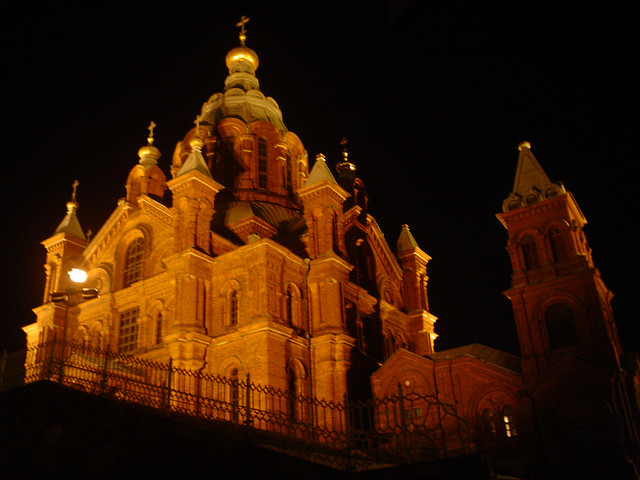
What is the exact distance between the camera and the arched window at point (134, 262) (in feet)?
105

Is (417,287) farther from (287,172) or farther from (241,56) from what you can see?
(241,56)

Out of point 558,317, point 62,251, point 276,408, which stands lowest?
point 276,408

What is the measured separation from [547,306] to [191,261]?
14523mm

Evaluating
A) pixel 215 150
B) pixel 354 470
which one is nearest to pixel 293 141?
pixel 215 150

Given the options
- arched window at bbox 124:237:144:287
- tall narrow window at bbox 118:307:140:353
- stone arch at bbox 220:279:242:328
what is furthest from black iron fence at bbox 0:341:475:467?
arched window at bbox 124:237:144:287

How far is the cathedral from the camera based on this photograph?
24062mm

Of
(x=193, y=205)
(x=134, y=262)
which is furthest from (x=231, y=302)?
(x=134, y=262)

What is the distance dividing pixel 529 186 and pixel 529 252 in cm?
321

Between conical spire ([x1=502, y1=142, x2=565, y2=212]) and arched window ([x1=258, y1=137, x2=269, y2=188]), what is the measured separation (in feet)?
45.4

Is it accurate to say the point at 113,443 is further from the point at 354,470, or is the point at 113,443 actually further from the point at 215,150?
the point at 215,150

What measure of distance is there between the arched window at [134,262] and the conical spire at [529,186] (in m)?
16.9

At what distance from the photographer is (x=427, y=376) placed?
26531mm

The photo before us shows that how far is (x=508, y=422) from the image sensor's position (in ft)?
82.4

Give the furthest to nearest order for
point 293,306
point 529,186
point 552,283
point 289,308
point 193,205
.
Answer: point 529,186
point 193,205
point 293,306
point 289,308
point 552,283
